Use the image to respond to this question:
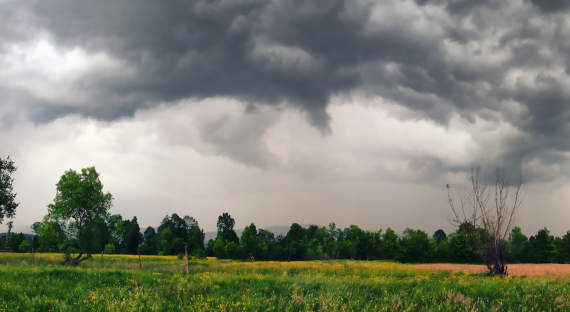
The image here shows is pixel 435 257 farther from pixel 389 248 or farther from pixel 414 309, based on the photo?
pixel 414 309

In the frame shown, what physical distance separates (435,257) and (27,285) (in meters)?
84.1

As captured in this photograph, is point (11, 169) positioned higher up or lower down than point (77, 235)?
higher up

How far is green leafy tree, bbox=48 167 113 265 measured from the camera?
35.3 meters

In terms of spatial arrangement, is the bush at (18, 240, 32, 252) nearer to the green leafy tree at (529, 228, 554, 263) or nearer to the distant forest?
the distant forest

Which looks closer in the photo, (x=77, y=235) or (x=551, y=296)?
(x=551, y=296)

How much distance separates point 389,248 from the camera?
83.9 metres

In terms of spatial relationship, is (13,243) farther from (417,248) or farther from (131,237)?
(417,248)

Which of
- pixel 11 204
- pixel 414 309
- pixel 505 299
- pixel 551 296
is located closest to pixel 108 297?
pixel 414 309

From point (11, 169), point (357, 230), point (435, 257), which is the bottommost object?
point (435, 257)

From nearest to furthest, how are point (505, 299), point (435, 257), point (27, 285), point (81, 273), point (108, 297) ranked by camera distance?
point (108, 297), point (505, 299), point (27, 285), point (81, 273), point (435, 257)

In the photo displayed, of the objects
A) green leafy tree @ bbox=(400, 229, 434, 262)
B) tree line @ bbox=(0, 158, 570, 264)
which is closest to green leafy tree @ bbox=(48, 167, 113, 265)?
tree line @ bbox=(0, 158, 570, 264)

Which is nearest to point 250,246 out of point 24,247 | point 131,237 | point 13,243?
point 131,237

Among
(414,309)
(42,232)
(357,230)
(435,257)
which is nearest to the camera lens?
(414,309)

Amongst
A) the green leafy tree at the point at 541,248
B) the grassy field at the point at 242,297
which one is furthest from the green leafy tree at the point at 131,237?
the green leafy tree at the point at 541,248
